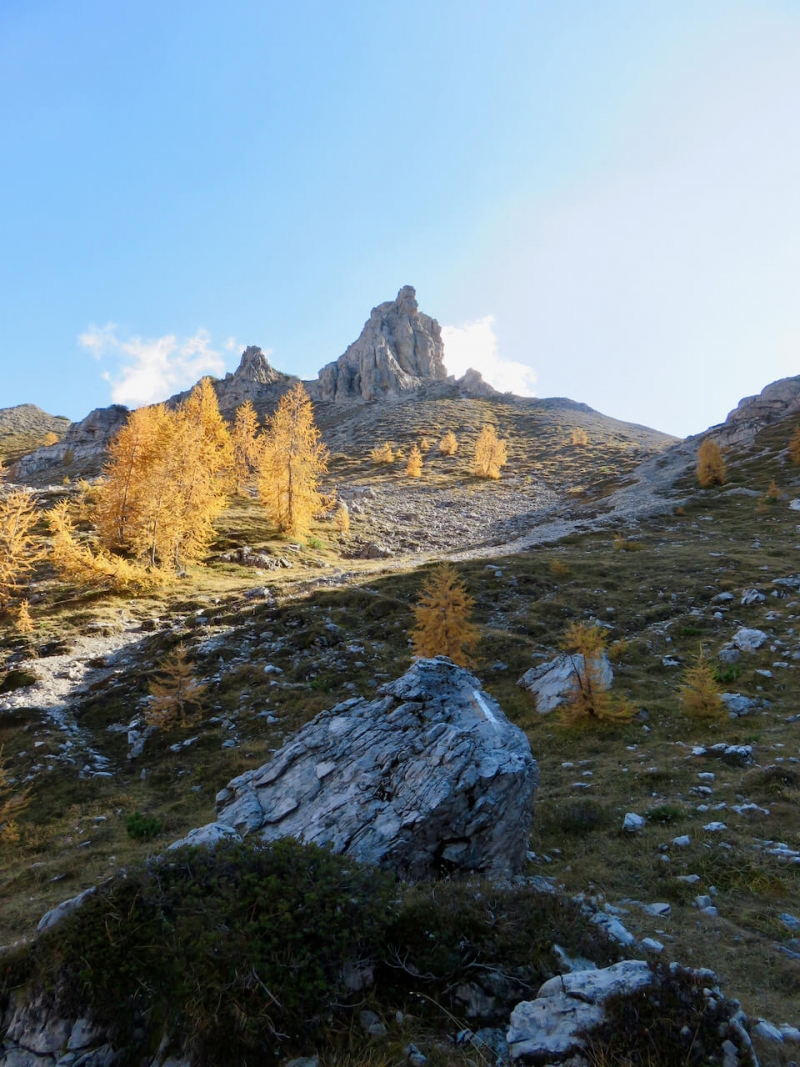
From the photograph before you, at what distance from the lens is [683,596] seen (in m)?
26.3

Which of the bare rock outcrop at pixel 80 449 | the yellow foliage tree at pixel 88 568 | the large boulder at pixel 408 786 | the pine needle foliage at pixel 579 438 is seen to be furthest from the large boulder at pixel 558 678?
the bare rock outcrop at pixel 80 449

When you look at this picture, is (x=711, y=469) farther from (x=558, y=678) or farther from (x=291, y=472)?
(x=558, y=678)

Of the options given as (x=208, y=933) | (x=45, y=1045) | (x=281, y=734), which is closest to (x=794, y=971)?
(x=208, y=933)

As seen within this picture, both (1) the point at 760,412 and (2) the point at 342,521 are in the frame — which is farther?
(1) the point at 760,412

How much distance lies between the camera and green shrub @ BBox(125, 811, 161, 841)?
11398 millimetres

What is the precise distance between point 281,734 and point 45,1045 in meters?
11.4

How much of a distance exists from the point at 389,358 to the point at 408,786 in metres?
156

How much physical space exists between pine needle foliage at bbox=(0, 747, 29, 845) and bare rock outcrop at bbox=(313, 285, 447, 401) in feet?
465

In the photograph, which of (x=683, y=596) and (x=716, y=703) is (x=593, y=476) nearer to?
(x=683, y=596)

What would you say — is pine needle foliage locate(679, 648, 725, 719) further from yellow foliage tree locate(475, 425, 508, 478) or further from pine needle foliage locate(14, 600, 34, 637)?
yellow foliage tree locate(475, 425, 508, 478)

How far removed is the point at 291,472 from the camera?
44375 mm

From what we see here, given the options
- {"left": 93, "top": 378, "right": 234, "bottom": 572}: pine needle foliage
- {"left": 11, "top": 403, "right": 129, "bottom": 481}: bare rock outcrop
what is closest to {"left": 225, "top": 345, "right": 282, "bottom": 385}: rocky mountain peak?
{"left": 11, "top": 403, "right": 129, "bottom": 481}: bare rock outcrop

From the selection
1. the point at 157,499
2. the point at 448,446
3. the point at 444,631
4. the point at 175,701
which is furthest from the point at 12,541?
the point at 448,446

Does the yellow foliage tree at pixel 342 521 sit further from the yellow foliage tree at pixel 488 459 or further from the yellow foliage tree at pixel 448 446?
the yellow foliage tree at pixel 448 446
